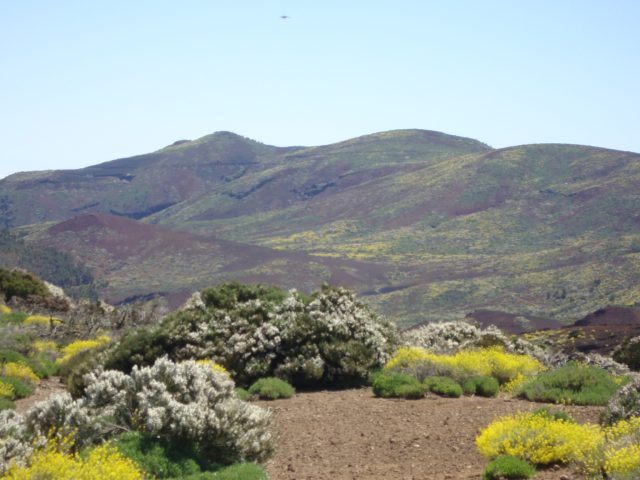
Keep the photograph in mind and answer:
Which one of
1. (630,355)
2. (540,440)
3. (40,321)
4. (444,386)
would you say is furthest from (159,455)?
(40,321)

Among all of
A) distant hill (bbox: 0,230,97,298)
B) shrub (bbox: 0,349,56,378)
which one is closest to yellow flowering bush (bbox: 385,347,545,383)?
shrub (bbox: 0,349,56,378)

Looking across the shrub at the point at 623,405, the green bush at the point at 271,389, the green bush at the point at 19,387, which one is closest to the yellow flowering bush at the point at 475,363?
the green bush at the point at 271,389

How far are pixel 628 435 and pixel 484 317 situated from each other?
4901 cm

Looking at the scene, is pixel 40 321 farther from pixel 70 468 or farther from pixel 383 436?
pixel 70 468

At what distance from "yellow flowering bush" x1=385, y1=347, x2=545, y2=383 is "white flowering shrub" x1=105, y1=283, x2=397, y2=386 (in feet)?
1.48

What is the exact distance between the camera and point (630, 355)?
18.7 m

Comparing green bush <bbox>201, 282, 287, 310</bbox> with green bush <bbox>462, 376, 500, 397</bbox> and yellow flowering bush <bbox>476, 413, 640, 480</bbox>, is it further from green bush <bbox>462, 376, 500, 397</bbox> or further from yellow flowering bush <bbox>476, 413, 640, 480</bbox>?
yellow flowering bush <bbox>476, 413, 640, 480</bbox>

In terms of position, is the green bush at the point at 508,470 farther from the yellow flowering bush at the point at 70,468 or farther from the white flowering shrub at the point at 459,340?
the white flowering shrub at the point at 459,340

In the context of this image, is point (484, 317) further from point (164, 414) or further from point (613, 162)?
point (613, 162)

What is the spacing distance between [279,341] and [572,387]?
4.88 meters

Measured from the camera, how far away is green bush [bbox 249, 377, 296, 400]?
13641mm

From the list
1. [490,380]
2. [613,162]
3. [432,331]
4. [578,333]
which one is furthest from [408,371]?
[613,162]

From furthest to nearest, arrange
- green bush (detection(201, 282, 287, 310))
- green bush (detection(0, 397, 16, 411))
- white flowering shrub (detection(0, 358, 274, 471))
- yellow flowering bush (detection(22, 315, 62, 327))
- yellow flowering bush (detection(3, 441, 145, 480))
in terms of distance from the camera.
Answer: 1. yellow flowering bush (detection(22, 315, 62, 327))
2. green bush (detection(201, 282, 287, 310))
3. green bush (detection(0, 397, 16, 411))
4. white flowering shrub (detection(0, 358, 274, 471))
5. yellow flowering bush (detection(3, 441, 145, 480))

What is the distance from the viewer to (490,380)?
14.0 m
